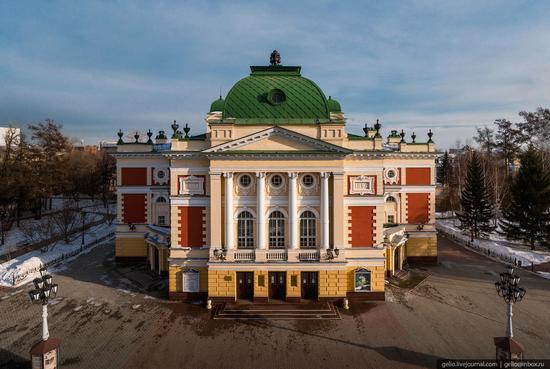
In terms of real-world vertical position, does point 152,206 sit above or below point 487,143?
below

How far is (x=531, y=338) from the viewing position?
17.1 metres

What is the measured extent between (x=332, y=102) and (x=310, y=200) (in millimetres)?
7000

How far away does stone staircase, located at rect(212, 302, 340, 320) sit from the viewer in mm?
19812

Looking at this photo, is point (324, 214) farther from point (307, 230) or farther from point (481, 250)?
point (481, 250)

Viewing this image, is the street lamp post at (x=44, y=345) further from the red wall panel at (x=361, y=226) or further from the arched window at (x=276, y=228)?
the red wall panel at (x=361, y=226)

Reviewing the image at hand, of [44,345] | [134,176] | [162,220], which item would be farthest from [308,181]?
[134,176]

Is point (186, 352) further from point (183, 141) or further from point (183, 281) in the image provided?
point (183, 141)

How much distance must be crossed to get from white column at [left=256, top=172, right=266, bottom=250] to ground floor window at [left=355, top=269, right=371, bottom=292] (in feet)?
20.9

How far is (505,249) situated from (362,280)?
21003 mm

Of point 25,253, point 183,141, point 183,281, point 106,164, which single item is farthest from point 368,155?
point 106,164

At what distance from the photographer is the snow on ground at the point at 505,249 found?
104ft

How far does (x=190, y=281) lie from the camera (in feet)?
73.0

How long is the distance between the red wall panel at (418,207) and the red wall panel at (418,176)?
1076 mm

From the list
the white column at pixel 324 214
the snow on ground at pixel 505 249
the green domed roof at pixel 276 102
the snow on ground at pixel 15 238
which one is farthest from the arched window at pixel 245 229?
the snow on ground at pixel 15 238
